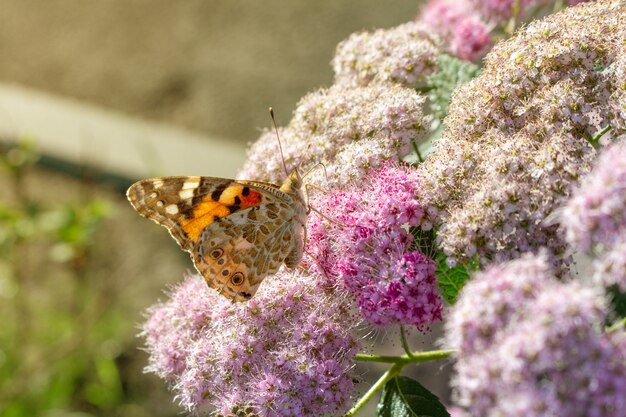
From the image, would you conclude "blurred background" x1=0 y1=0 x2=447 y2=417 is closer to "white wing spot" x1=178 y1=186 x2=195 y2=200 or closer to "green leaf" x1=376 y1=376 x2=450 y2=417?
"white wing spot" x1=178 y1=186 x2=195 y2=200

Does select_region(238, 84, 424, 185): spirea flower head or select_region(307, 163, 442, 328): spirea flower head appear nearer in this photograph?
select_region(307, 163, 442, 328): spirea flower head

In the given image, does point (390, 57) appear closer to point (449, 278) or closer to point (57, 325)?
point (449, 278)

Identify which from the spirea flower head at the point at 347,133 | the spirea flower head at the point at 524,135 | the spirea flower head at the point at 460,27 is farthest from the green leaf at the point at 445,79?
the spirea flower head at the point at 524,135

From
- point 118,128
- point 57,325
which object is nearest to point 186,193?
point 57,325

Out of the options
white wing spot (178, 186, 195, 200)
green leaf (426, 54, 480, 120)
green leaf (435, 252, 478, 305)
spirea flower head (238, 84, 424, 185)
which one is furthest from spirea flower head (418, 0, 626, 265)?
white wing spot (178, 186, 195, 200)

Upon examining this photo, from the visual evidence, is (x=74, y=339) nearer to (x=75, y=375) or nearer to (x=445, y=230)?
(x=75, y=375)

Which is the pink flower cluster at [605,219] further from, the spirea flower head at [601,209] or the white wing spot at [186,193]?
the white wing spot at [186,193]

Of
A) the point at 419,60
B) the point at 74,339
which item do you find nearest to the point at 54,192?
the point at 74,339
